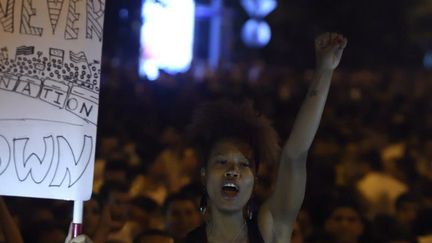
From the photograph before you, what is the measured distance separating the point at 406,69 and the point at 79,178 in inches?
271

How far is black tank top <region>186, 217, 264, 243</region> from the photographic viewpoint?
8.68ft

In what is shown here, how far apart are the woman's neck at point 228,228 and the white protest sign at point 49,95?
393 mm

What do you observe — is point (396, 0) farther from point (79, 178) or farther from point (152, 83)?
point (79, 178)

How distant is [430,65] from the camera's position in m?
9.32

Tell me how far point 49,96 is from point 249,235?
744mm

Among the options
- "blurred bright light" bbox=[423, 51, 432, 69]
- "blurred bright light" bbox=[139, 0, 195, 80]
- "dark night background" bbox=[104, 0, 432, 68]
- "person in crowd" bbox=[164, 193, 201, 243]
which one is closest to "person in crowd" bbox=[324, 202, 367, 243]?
"person in crowd" bbox=[164, 193, 201, 243]

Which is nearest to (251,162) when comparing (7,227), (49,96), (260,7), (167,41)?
(49,96)

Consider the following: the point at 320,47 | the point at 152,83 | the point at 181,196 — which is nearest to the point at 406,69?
the point at 152,83

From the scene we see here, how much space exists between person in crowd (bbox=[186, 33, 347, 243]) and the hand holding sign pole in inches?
14.5

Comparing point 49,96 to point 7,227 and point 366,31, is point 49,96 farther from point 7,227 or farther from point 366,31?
point 366,31

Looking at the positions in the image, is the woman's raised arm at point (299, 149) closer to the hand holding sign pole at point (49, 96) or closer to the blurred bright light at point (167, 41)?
the hand holding sign pole at point (49, 96)

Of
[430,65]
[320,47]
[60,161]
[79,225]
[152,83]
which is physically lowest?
[79,225]

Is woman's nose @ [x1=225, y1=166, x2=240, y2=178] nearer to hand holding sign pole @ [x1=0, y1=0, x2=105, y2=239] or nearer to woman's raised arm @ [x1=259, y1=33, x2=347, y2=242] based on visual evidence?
woman's raised arm @ [x1=259, y1=33, x2=347, y2=242]

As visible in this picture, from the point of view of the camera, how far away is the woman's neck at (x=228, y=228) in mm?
2672
